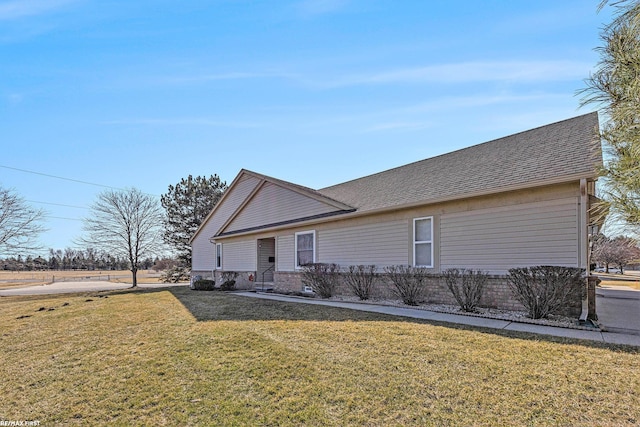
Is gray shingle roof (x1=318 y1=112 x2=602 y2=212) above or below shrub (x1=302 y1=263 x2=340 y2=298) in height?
above

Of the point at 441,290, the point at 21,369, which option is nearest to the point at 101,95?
the point at 21,369

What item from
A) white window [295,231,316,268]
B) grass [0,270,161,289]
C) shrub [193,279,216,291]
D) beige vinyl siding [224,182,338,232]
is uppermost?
beige vinyl siding [224,182,338,232]

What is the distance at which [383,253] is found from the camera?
452 inches

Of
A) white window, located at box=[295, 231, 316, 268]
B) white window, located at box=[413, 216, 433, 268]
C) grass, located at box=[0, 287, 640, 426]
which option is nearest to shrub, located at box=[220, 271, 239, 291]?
white window, located at box=[295, 231, 316, 268]

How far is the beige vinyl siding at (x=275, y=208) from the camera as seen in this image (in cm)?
1452

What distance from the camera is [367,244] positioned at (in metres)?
12.1

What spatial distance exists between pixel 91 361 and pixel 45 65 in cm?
1267

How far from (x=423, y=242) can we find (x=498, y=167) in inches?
118

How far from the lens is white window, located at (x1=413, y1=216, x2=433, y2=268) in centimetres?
1029

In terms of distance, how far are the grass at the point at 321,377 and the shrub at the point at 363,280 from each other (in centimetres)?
438

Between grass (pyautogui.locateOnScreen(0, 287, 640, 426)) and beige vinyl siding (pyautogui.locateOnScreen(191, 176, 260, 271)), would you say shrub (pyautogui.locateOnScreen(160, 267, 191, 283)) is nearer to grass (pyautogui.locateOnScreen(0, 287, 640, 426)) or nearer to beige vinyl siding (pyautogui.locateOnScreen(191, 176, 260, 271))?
beige vinyl siding (pyautogui.locateOnScreen(191, 176, 260, 271))

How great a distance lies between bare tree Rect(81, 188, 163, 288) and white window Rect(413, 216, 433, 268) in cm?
2590

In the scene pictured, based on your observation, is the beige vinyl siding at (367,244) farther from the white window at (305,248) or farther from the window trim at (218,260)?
the window trim at (218,260)

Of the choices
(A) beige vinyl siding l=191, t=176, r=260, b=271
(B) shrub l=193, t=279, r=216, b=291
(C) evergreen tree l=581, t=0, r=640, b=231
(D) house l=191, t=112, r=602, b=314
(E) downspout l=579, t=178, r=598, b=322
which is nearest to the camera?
(C) evergreen tree l=581, t=0, r=640, b=231
